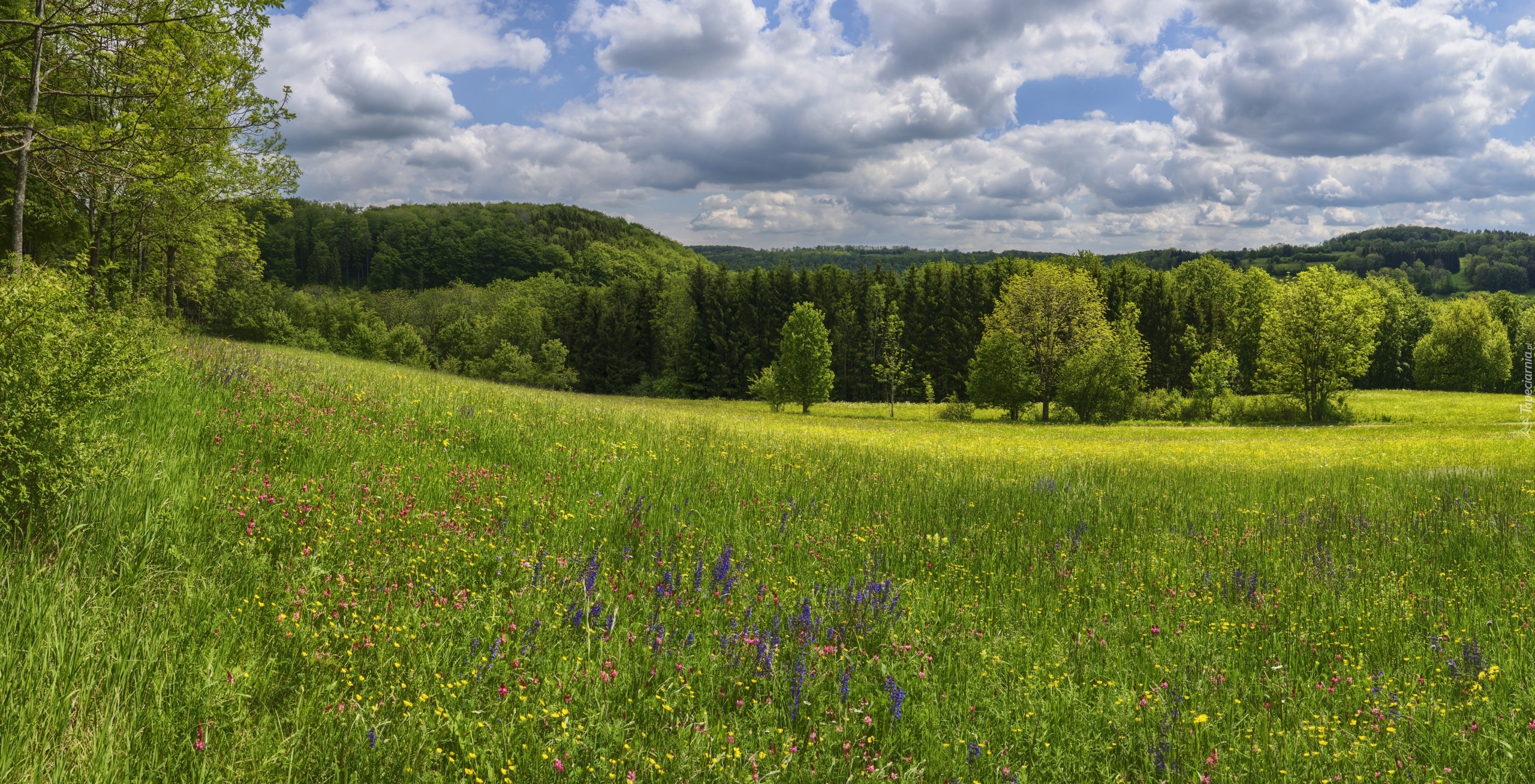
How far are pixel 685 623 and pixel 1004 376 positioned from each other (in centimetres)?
4977

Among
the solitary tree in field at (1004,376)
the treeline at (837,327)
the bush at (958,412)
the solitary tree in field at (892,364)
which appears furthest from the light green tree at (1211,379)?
the solitary tree in field at (892,364)

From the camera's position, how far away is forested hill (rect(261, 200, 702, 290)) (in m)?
168

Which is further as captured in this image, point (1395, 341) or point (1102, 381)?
point (1395, 341)

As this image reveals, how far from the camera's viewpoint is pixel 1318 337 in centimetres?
4534

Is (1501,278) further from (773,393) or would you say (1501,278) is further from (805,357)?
(773,393)

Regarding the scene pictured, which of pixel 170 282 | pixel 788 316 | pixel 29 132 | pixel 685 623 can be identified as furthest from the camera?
pixel 788 316

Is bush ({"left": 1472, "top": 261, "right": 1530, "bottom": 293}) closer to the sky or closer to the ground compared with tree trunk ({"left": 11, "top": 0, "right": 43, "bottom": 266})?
closer to the sky

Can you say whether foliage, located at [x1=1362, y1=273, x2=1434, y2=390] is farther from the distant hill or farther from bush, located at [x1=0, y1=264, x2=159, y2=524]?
bush, located at [x1=0, y1=264, x2=159, y2=524]

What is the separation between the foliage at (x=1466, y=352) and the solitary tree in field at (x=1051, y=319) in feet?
170

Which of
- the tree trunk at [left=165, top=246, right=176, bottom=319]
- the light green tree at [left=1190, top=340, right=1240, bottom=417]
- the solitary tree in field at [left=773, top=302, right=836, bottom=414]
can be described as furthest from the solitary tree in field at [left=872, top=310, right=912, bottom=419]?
the tree trunk at [left=165, top=246, right=176, bottom=319]

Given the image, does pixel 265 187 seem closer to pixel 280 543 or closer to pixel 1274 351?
pixel 280 543

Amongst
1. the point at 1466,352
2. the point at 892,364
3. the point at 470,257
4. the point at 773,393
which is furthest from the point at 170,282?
the point at 470,257

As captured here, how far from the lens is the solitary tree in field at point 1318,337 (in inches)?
1773

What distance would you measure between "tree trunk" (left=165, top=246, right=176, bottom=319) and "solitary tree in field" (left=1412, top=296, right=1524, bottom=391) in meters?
110
